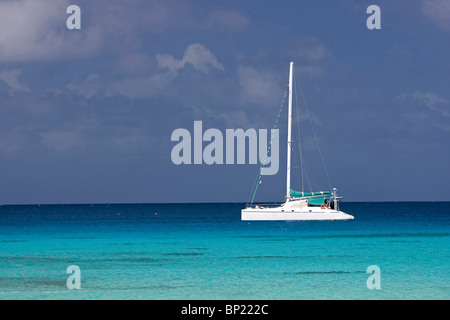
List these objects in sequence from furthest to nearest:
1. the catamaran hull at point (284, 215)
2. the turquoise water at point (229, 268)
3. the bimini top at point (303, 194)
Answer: the bimini top at point (303, 194), the catamaran hull at point (284, 215), the turquoise water at point (229, 268)

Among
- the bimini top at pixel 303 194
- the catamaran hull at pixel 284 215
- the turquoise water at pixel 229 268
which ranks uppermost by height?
the bimini top at pixel 303 194

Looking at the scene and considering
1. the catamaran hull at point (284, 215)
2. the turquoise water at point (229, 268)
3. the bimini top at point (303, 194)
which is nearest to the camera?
the turquoise water at point (229, 268)

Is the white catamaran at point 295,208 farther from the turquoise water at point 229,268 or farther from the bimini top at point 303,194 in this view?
the turquoise water at point 229,268

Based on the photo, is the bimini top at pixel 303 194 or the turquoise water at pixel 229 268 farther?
the bimini top at pixel 303 194

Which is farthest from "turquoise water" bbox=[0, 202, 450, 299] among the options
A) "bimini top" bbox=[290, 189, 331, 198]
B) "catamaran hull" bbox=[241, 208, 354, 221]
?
"bimini top" bbox=[290, 189, 331, 198]

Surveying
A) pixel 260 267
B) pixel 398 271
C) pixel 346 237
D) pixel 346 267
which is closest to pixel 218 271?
pixel 260 267

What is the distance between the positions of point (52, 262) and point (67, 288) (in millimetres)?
9745

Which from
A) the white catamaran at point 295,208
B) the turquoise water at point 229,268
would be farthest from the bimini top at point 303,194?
the turquoise water at point 229,268

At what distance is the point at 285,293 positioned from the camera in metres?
22.9

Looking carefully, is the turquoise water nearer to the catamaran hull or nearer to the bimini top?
the catamaran hull

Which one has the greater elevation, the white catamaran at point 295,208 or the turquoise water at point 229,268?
the white catamaran at point 295,208

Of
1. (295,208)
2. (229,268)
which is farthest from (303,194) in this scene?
(229,268)

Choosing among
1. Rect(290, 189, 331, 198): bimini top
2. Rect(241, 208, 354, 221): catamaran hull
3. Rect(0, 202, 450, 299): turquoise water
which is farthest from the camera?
Rect(290, 189, 331, 198): bimini top
